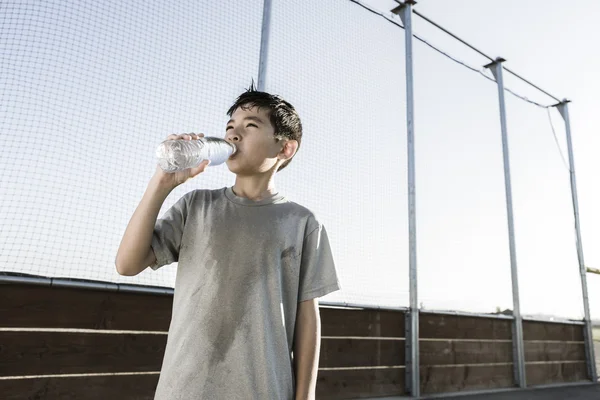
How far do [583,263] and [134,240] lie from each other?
4.64 m

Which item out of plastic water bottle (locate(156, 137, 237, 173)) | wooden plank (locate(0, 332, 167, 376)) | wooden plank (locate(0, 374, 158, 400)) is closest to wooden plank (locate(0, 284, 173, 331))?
wooden plank (locate(0, 332, 167, 376))

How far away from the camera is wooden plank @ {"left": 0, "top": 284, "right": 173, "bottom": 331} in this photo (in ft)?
4.83

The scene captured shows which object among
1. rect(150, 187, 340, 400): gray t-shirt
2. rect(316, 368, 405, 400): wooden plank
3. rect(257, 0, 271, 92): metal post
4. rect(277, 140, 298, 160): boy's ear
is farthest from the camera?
rect(316, 368, 405, 400): wooden plank

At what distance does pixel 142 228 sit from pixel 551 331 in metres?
4.15

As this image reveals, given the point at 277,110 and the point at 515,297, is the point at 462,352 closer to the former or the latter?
the point at 515,297

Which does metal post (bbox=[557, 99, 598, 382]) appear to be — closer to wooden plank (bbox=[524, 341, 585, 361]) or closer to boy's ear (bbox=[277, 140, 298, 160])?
wooden plank (bbox=[524, 341, 585, 361])

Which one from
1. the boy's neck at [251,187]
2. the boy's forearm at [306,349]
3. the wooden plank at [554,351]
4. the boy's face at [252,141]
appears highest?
the boy's face at [252,141]

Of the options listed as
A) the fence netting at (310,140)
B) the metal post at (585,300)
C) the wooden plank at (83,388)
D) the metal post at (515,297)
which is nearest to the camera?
the wooden plank at (83,388)

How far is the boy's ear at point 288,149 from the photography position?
851 millimetres

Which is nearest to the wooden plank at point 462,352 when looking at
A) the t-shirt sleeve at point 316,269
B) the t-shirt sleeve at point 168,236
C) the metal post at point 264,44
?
the metal post at point 264,44

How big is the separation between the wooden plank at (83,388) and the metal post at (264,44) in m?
1.33

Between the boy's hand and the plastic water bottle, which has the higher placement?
the plastic water bottle

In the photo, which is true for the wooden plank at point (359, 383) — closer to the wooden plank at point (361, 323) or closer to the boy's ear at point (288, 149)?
the wooden plank at point (361, 323)

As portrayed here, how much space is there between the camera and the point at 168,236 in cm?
72
